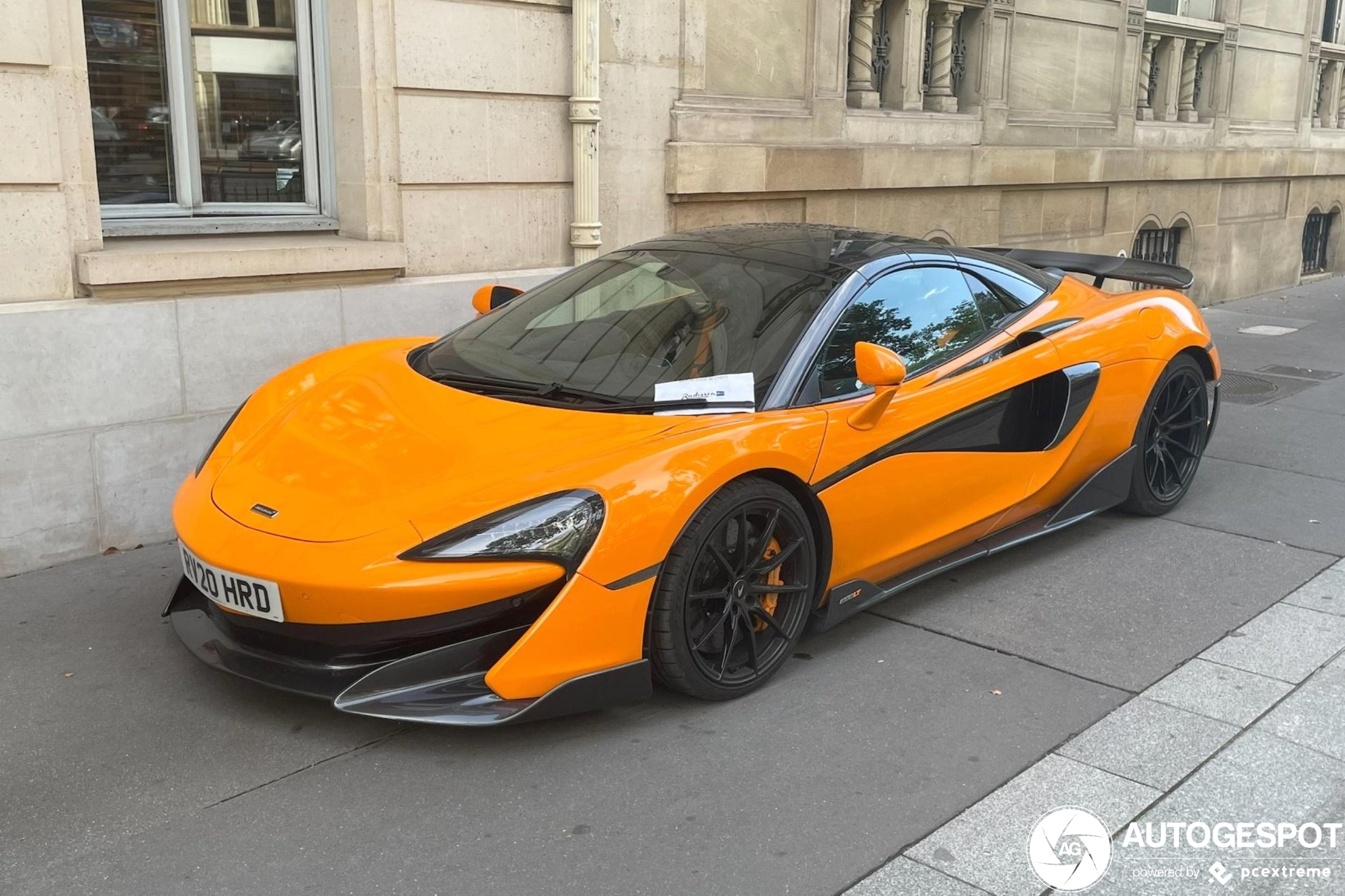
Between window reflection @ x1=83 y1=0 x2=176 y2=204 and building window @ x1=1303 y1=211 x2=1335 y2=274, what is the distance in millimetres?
14308

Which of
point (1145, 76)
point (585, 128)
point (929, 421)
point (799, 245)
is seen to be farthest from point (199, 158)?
point (1145, 76)

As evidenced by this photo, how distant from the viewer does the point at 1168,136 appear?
1304 cm

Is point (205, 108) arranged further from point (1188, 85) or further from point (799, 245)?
point (1188, 85)

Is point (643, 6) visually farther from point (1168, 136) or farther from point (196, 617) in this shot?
point (1168, 136)

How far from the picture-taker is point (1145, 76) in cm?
Result: 1287

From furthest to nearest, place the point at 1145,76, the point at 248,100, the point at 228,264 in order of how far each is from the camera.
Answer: the point at 1145,76 < the point at 248,100 < the point at 228,264

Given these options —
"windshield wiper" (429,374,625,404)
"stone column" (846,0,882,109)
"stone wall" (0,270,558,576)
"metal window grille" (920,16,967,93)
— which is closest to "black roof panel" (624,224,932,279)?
"windshield wiper" (429,374,625,404)

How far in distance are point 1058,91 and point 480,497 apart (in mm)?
9512

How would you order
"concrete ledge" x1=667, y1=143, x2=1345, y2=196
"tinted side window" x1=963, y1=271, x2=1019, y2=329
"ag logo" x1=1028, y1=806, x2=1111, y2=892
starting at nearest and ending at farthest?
"ag logo" x1=1028, y1=806, x2=1111, y2=892 → "tinted side window" x1=963, y1=271, x2=1019, y2=329 → "concrete ledge" x1=667, y1=143, x2=1345, y2=196

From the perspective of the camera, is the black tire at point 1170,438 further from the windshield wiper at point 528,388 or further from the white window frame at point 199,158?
the white window frame at point 199,158

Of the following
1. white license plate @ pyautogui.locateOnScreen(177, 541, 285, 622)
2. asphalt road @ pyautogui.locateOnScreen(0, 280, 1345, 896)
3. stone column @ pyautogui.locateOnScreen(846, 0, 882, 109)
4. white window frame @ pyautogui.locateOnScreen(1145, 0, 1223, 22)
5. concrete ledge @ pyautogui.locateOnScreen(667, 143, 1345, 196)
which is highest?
white window frame @ pyautogui.locateOnScreen(1145, 0, 1223, 22)

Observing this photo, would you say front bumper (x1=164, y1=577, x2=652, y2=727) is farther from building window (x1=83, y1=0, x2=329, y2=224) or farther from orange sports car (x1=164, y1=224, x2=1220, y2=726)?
building window (x1=83, y1=0, x2=329, y2=224)

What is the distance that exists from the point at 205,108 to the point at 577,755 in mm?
A: 4508

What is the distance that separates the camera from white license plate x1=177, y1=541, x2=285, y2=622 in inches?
135
